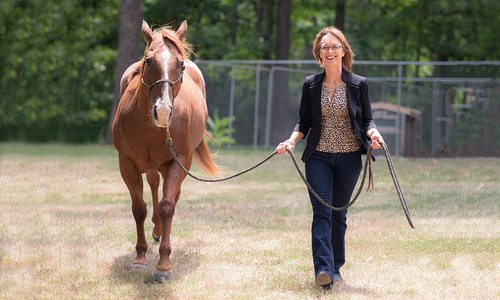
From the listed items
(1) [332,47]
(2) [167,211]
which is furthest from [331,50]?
(2) [167,211]

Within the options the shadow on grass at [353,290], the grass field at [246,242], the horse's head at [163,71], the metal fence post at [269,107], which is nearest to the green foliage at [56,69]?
the grass field at [246,242]

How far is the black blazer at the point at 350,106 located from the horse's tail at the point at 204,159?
9.73 ft

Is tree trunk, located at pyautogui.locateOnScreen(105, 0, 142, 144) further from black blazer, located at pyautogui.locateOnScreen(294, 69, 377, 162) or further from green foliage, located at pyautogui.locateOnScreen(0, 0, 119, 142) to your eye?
black blazer, located at pyautogui.locateOnScreen(294, 69, 377, 162)

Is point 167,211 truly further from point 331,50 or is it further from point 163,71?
point 331,50

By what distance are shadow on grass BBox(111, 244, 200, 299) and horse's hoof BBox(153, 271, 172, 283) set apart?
0.11 ft

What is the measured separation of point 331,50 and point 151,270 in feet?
8.34

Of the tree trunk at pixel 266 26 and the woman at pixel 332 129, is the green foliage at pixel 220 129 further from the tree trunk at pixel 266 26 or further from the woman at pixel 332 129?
the woman at pixel 332 129

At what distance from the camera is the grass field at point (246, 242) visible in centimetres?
678

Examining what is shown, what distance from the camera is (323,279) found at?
650 centimetres

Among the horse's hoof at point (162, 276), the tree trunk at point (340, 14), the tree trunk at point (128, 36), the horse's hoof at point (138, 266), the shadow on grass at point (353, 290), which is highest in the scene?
the tree trunk at point (340, 14)

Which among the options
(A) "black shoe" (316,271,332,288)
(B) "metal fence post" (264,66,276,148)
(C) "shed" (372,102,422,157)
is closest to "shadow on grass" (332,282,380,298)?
(A) "black shoe" (316,271,332,288)

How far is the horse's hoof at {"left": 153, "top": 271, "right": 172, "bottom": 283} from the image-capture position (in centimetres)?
704

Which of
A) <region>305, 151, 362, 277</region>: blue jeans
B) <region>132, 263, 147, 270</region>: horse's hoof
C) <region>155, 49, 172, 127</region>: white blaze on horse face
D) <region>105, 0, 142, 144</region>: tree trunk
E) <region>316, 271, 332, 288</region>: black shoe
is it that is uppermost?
<region>105, 0, 142, 144</region>: tree trunk

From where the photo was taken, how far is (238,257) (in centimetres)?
800
